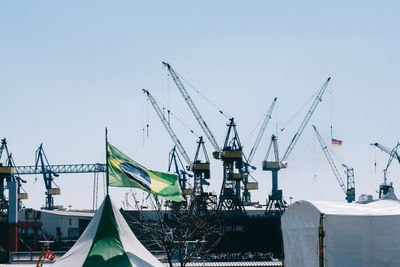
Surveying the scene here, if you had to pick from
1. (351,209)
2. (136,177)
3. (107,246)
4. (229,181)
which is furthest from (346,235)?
(229,181)

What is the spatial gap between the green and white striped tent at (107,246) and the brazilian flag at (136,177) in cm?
156

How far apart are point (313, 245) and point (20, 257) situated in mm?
43550

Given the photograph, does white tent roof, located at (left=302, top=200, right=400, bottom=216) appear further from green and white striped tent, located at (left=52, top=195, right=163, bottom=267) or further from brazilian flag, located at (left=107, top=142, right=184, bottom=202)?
green and white striped tent, located at (left=52, top=195, right=163, bottom=267)

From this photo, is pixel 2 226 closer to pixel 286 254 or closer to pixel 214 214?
pixel 214 214

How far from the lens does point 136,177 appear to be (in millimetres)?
23969

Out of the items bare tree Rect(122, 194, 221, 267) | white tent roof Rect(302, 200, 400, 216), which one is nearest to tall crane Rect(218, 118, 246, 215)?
bare tree Rect(122, 194, 221, 267)

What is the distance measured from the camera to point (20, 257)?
64.7 m

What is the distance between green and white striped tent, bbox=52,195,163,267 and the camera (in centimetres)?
2398

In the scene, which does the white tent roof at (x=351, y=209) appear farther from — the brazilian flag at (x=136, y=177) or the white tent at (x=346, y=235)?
the brazilian flag at (x=136, y=177)

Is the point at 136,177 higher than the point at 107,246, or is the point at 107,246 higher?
the point at 136,177

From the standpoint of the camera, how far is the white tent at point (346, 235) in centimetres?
2792

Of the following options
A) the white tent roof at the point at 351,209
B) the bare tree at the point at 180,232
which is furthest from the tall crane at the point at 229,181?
the white tent roof at the point at 351,209

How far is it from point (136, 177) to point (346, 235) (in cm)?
1067

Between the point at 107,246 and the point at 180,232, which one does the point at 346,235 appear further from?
the point at 180,232
